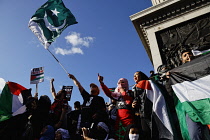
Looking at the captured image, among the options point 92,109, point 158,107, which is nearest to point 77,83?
point 92,109

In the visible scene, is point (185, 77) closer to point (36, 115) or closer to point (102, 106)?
point (102, 106)

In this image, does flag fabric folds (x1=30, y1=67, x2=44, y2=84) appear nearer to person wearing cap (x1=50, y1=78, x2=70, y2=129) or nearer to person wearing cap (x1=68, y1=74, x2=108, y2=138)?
person wearing cap (x1=50, y1=78, x2=70, y2=129)

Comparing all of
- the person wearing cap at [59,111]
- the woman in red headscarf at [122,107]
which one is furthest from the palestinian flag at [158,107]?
the person wearing cap at [59,111]

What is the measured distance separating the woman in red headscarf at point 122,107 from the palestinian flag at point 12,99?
218cm

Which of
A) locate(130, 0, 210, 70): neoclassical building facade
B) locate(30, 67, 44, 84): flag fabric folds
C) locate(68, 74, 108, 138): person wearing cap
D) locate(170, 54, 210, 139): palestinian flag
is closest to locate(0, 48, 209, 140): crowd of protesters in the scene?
locate(68, 74, 108, 138): person wearing cap

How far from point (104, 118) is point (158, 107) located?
1.23m

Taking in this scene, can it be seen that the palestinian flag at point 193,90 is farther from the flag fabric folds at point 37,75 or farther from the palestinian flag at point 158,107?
the flag fabric folds at point 37,75

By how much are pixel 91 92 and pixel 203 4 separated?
19.1 ft

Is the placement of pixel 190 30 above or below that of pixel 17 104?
above

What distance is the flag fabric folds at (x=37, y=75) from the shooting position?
9352 millimetres

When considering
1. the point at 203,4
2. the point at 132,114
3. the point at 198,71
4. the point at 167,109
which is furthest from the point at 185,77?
the point at 203,4

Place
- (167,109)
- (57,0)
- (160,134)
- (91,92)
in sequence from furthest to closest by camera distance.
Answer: (57,0)
(91,92)
(167,109)
(160,134)

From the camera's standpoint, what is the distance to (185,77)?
11.2ft

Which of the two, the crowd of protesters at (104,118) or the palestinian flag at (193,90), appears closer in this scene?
the palestinian flag at (193,90)
